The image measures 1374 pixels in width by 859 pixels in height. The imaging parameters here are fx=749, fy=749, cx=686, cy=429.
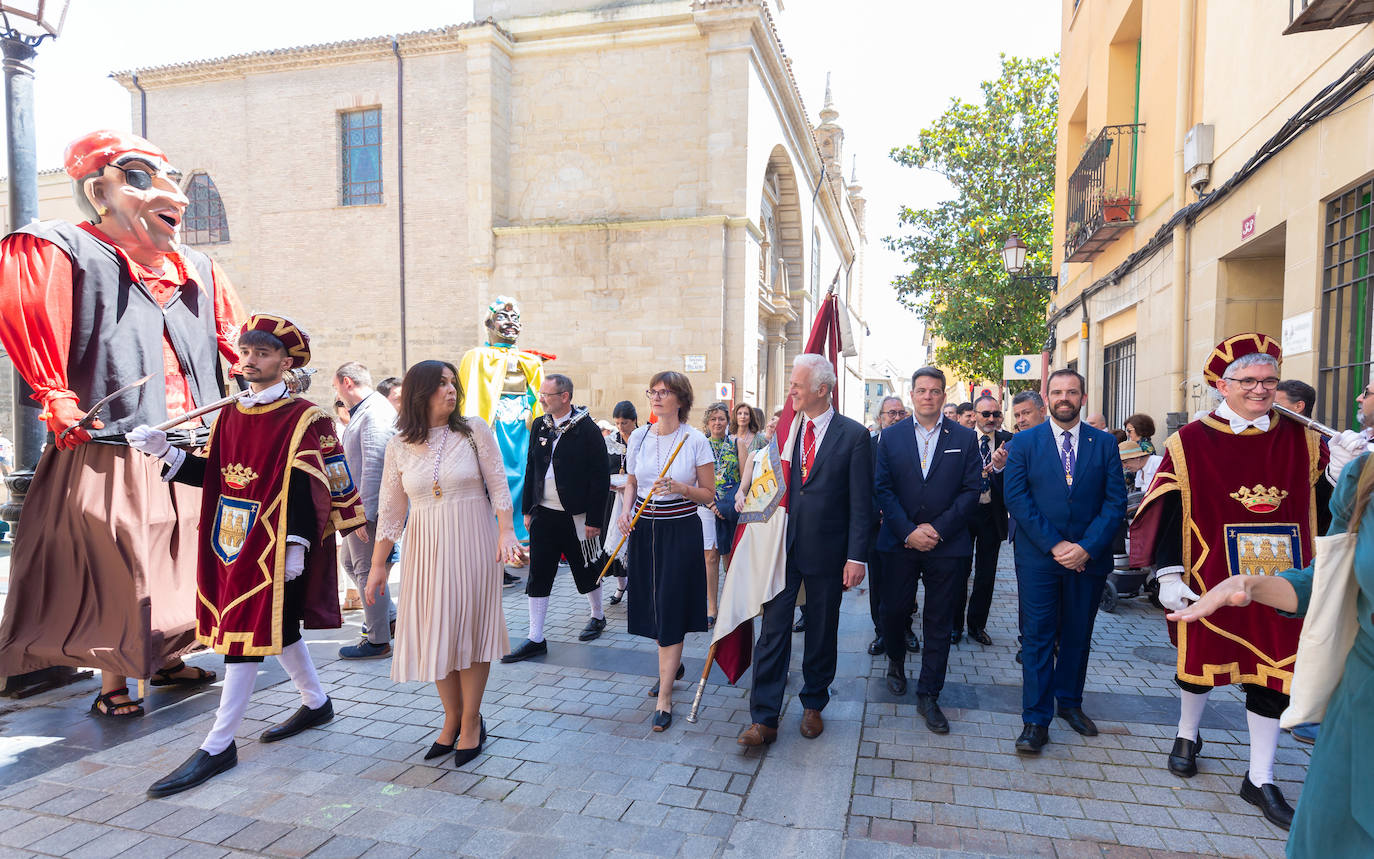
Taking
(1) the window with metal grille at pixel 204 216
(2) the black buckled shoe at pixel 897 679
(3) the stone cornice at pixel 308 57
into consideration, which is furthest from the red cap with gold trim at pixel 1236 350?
(1) the window with metal grille at pixel 204 216

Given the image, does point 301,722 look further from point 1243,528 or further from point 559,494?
point 1243,528

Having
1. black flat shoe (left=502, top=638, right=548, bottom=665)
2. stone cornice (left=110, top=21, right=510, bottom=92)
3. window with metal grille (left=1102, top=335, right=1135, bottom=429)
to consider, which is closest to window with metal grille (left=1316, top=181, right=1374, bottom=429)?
window with metal grille (left=1102, top=335, right=1135, bottom=429)

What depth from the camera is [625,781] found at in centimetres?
345

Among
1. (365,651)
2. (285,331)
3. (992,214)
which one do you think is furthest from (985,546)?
(992,214)

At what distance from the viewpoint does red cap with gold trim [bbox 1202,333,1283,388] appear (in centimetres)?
342

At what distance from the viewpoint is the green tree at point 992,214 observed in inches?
772

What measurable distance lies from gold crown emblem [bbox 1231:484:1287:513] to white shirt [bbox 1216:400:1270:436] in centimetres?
26

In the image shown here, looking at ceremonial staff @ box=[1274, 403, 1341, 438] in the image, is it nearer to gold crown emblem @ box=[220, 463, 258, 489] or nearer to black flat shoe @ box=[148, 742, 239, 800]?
gold crown emblem @ box=[220, 463, 258, 489]

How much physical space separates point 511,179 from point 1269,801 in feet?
66.0

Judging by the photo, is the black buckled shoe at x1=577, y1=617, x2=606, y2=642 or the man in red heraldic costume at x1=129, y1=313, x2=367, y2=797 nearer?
the man in red heraldic costume at x1=129, y1=313, x2=367, y2=797

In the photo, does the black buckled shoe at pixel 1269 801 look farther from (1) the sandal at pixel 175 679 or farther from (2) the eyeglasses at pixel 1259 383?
(1) the sandal at pixel 175 679

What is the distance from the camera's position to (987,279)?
19.1 meters

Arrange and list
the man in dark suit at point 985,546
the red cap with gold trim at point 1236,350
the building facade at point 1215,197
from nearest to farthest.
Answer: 1. the red cap with gold trim at point 1236,350
2. the building facade at point 1215,197
3. the man in dark suit at point 985,546

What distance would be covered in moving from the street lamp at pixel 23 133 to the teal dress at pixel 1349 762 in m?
6.16
